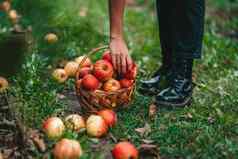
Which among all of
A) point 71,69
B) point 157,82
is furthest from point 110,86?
point 71,69

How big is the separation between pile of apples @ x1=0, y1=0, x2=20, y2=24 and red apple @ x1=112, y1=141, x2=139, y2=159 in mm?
3004

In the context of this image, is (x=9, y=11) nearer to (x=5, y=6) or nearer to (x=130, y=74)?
(x=5, y=6)

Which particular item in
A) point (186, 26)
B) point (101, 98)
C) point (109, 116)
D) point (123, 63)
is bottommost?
point (109, 116)

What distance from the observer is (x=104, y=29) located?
6402 mm

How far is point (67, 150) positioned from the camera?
10.1 ft

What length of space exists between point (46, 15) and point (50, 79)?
1.63 m

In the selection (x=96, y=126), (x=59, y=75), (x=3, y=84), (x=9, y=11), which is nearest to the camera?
(x=96, y=126)

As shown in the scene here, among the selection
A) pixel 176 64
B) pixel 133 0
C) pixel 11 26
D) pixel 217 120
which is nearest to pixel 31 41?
pixel 11 26

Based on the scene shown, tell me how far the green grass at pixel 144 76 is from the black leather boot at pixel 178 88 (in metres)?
0.08

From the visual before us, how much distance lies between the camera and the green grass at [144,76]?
3.52m

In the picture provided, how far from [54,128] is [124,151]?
0.48 m

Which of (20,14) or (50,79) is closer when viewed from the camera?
(50,79)

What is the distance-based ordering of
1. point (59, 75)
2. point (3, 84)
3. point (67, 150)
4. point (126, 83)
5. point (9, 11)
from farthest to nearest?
point (9, 11), point (59, 75), point (3, 84), point (126, 83), point (67, 150)

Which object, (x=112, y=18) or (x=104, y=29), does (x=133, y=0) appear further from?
(x=112, y=18)
